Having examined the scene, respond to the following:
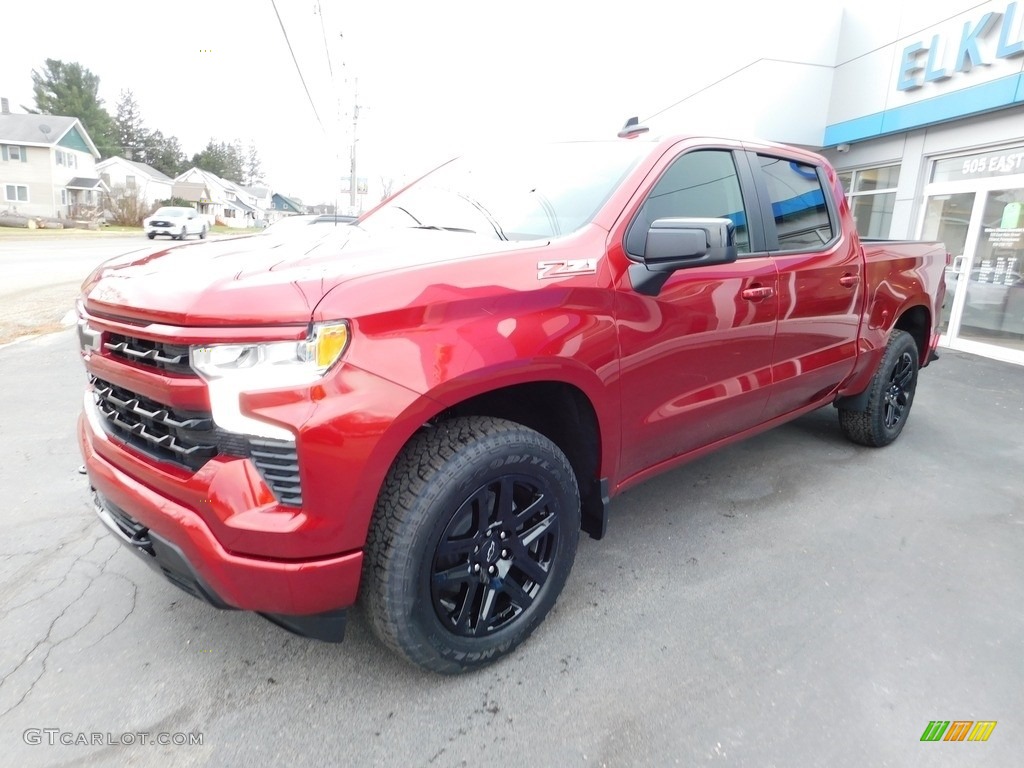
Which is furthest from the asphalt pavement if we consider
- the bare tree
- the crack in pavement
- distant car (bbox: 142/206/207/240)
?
the bare tree

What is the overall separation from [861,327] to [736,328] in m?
1.45

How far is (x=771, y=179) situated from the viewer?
3225 millimetres

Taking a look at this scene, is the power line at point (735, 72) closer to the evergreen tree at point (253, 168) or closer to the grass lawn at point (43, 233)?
the grass lawn at point (43, 233)

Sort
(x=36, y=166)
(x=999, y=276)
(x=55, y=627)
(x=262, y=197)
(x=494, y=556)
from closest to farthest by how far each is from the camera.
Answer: (x=494, y=556) → (x=55, y=627) → (x=999, y=276) → (x=36, y=166) → (x=262, y=197)

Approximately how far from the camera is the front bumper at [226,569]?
5.55 feet

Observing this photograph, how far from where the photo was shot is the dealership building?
26.9 feet

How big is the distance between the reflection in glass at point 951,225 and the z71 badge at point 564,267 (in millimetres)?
8766

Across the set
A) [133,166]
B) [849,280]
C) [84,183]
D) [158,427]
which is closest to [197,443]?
[158,427]

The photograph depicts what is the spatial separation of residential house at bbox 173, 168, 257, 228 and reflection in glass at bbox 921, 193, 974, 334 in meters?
68.1

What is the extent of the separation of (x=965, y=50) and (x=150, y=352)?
10.6 metres

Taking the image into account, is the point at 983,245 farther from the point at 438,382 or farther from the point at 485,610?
the point at 438,382

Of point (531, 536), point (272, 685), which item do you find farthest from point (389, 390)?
point (272, 685)

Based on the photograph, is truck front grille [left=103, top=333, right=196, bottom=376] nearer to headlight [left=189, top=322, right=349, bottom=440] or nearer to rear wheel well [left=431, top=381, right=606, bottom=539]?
headlight [left=189, top=322, right=349, bottom=440]

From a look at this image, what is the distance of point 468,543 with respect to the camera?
201 cm
